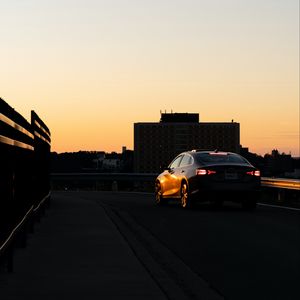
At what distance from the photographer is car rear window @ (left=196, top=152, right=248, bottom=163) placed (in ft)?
61.7

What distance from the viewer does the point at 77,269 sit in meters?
8.35

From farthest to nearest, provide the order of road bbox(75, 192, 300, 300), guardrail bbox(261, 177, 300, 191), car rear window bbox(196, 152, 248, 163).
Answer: guardrail bbox(261, 177, 300, 191)
car rear window bbox(196, 152, 248, 163)
road bbox(75, 192, 300, 300)

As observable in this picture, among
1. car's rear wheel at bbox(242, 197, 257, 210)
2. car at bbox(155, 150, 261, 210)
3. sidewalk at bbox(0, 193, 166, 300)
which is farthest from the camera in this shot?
car's rear wheel at bbox(242, 197, 257, 210)

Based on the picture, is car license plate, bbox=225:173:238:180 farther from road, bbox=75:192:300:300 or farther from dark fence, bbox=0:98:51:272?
dark fence, bbox=0:98:51:272

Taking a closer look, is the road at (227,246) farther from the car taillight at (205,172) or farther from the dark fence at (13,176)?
the dark fence at (13,176)

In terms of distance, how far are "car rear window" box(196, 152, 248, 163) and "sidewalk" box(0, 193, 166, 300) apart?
6200 mm

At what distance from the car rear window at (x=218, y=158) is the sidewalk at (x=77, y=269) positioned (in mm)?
6200

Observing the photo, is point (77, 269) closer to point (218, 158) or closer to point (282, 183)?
point (218, 158)

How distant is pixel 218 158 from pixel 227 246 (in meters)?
8.20

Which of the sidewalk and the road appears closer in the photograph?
the sidewalk

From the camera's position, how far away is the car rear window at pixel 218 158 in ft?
61.7

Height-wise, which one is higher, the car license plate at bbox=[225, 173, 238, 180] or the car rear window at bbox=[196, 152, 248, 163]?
the car rear window at bbox=[196, 152, 248, 163]

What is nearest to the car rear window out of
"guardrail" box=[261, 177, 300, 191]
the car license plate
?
the car license plate

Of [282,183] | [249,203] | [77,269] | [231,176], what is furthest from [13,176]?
[282,183]
